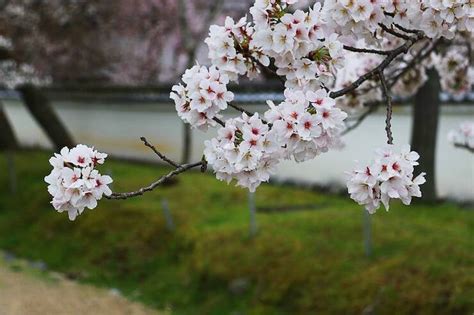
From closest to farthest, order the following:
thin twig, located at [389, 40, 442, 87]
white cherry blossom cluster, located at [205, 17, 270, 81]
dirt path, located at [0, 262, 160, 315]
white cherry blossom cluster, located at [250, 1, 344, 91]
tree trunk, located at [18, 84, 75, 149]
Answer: white cherry blossom cluster, located at [250, 1, 344, 91] → white cherry blossom cluster, located at [205, 17, 270, 81] → thin twig, located at [389, 40, 442, 87] → dirt path, located at [0, 262, 160, 315] → tree trunk, located at [18, 84, 75, 149]

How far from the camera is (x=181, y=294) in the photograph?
22.2 feet

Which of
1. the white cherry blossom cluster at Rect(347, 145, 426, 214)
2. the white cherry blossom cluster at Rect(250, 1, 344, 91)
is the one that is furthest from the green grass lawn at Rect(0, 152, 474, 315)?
the white cherry blossom cluster at Rect(347, 145, 426, 214)

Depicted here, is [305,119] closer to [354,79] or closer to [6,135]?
[354,79]

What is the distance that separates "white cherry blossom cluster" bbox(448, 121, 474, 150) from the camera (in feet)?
18.0

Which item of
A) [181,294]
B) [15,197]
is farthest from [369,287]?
[15,197]

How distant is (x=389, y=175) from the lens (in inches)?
91.0

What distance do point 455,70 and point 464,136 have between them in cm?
94

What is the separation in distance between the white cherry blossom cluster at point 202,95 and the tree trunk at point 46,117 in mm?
8480

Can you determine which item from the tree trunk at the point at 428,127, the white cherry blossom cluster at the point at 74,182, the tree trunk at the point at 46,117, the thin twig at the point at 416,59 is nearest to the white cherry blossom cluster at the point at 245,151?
the white cherry blossom cluster at the point at 74,182

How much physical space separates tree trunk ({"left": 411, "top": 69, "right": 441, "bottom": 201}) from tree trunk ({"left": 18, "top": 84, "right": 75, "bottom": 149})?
16.0ft

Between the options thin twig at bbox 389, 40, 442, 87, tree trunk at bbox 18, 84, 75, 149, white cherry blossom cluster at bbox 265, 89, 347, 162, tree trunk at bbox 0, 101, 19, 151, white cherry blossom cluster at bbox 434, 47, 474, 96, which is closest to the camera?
white cherry blossom cluster at bbox 265, 89, 347, 162

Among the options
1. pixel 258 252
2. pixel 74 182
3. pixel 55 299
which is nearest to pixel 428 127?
pixel 258 252

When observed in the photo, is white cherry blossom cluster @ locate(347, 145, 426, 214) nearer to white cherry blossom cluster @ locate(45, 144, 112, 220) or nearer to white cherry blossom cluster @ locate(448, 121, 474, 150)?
white cherry blossom cluster @ locate(45, 144, 112, 220)

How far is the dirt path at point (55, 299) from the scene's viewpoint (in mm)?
6715
